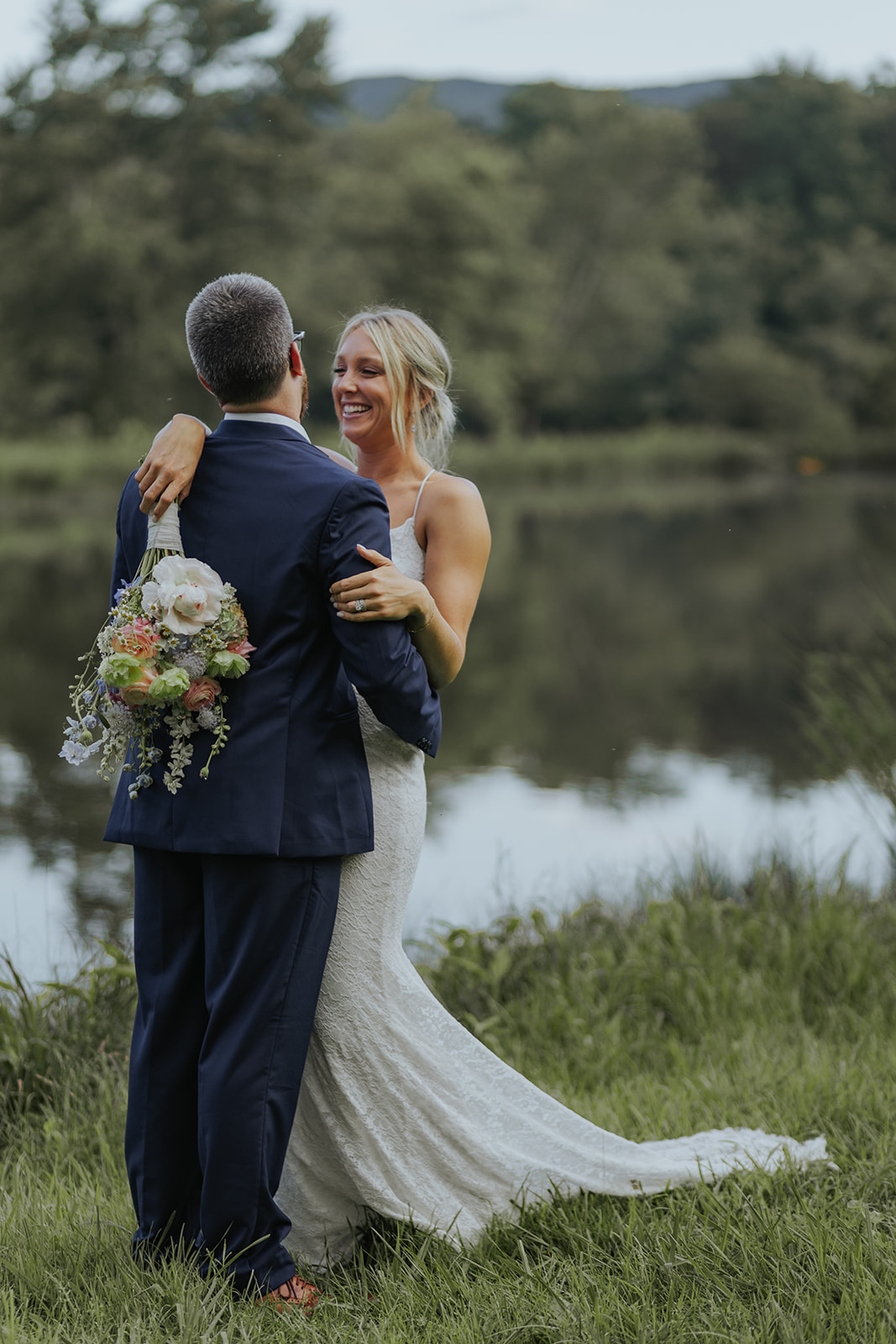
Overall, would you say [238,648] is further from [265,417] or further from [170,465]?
[265,417]

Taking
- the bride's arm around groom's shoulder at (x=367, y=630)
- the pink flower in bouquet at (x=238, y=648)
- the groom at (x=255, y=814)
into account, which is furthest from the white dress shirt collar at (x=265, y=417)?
the pink flower in bouquet at (x=238, y=648)

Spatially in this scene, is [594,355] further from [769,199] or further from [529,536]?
[529,536]

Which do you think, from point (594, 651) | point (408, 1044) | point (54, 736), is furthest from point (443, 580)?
point (594, 651)

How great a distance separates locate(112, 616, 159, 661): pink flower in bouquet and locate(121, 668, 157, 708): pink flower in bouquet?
0.03 m

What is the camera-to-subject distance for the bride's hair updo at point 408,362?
9.01 ft

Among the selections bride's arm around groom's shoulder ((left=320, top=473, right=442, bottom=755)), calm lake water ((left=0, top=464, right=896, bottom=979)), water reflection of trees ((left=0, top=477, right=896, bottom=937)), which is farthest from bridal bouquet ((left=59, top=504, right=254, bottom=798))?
water reflection of trees ((left=0, top=477, right=896, bottom=937))

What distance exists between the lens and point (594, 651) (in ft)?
52.3

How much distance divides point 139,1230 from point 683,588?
18.7m

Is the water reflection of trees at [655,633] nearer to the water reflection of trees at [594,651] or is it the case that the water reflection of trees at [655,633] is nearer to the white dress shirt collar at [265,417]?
the water reflection of trees at [594,651]

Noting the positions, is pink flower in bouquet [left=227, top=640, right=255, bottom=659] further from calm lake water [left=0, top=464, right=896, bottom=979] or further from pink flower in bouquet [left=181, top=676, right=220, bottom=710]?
calm lake water [left=0, top=464, right=896, bottom=979]

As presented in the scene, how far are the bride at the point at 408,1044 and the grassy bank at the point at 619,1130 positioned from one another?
0.08 meters

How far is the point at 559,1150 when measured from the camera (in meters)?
2.77

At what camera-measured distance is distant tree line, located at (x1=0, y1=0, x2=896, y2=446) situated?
37.7 meters

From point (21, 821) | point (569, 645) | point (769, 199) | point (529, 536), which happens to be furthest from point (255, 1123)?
point (769, 199)
